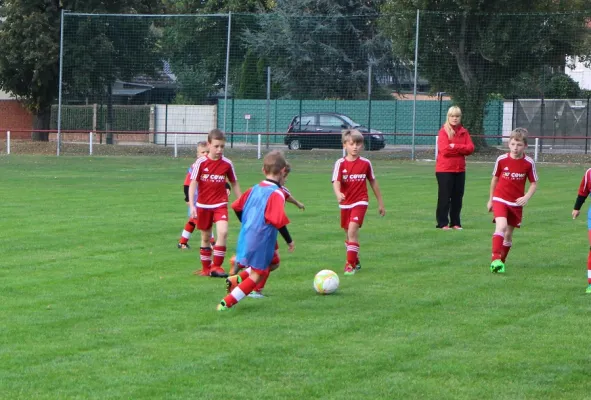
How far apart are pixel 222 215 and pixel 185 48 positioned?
2641cm

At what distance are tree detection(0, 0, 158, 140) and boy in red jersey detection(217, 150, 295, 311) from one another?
110 ft

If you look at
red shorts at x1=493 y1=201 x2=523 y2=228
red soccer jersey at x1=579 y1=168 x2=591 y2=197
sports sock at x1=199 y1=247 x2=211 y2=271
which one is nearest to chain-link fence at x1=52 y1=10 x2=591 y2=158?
red shorts at x1=493 y1=201 x2=523 y2=228

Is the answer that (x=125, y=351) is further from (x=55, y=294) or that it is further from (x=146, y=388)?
(x=55, y=294)

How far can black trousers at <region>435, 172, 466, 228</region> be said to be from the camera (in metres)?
15.4

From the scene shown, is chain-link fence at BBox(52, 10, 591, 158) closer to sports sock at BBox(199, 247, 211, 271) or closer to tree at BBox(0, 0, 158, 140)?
tree at BBox(0, 0, 158, 140)

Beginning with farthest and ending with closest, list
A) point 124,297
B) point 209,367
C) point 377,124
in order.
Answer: point 377,124 < point 124,297 < point 209,367

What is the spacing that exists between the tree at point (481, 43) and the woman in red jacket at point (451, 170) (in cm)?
1872

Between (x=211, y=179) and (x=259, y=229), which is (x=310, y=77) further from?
(x=259, y=229)

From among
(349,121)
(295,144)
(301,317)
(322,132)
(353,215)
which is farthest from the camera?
(349,121)

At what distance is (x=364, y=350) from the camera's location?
23.5ft

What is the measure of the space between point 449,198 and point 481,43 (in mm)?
19499

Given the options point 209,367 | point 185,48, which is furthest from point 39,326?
point 185,48

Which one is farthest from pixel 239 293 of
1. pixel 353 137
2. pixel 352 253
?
pixel 353 137

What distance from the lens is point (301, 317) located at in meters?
8.37
